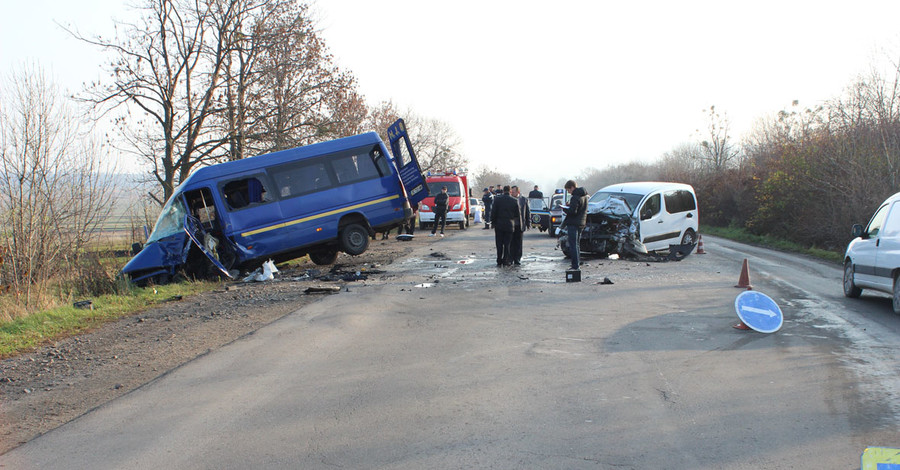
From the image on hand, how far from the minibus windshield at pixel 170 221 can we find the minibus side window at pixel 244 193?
1.04 metres

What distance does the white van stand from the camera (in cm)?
916

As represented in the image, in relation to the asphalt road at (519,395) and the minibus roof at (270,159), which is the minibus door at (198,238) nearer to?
the minibus roof at (270,159)

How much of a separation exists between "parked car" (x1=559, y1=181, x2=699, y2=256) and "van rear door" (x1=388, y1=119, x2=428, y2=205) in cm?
444

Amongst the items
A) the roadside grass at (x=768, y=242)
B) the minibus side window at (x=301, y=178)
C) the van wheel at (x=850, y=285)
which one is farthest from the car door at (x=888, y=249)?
the minibus side window at (x=301, y=178)

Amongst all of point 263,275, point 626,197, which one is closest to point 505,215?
point 626,197

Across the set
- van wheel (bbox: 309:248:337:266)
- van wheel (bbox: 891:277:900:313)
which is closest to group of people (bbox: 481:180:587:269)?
van wheel (bbox: 309:248:337:266)

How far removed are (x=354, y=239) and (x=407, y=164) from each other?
273 centimetres

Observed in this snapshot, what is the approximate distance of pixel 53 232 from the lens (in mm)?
12438

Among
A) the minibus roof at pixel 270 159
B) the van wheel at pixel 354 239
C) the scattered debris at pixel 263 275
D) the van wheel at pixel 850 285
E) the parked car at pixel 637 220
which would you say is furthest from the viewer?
the van wheel at pixel 354 239

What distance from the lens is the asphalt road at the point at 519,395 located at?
4.21 meters

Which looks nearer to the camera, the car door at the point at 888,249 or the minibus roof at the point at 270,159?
the car door at the point at 888,249

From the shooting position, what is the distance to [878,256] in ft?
31.4

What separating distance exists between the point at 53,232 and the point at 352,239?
261 inches

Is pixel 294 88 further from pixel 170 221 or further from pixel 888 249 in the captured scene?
pixel 888 249
